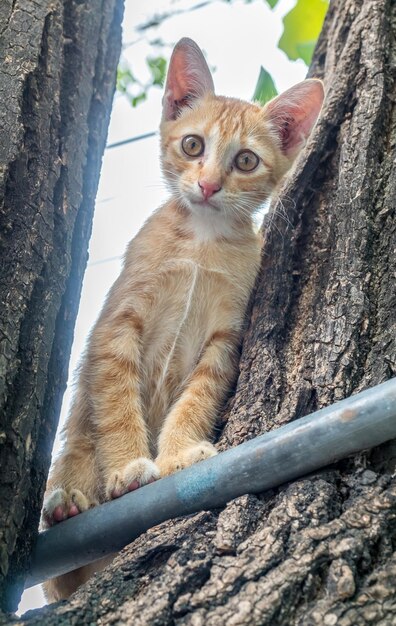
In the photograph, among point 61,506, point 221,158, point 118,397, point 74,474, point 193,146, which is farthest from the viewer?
point 193,146

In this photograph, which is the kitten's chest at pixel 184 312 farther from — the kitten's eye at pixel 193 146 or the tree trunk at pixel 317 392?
the kitten's eye at pixel 193 146

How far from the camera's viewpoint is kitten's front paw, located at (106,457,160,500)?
238cm

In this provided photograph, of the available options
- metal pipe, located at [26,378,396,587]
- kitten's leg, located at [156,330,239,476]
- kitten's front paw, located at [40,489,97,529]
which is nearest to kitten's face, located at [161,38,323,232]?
kitten's leg, located at [156,330,239,476]

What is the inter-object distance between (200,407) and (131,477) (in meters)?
0.42

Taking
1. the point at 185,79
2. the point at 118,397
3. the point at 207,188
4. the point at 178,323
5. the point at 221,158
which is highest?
the point at 185,79

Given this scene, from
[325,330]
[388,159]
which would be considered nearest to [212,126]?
[388,159]

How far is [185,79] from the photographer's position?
11.4 ft

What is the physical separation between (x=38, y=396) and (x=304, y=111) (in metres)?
1.99

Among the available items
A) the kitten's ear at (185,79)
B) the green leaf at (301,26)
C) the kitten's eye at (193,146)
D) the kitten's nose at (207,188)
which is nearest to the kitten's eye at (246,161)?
the kitten's eye at (193,146)

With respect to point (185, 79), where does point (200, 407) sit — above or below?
below

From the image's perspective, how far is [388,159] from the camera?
2.39 meters

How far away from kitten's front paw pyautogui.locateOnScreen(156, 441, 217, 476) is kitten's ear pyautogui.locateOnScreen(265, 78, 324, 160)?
5.17 ft

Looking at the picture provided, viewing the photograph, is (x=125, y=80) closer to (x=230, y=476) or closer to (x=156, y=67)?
(x=156, y=67)

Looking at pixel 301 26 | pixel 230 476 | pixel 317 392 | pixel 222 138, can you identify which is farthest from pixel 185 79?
pixel 230 476
